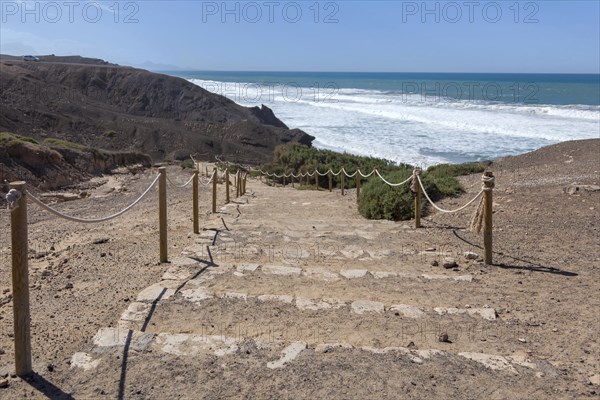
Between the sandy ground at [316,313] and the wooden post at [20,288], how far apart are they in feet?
0.45

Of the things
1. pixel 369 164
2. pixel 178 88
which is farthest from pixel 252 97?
pixel 369 164

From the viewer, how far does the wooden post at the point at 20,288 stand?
369cm

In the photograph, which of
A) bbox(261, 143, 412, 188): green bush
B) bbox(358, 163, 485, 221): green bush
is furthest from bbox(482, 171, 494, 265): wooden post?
bbox(261, 143, 412, 188): green bush

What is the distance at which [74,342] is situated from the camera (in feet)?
13.9

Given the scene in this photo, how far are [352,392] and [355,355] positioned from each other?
0.48 meters

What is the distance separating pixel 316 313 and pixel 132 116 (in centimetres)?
4948

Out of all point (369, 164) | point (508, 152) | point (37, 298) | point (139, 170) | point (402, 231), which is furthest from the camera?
point (508, 152)

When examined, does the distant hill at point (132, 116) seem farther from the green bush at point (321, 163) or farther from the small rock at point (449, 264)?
the small rock at point (449, 264)

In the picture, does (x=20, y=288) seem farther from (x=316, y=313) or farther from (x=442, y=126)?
(x=442, y=126)

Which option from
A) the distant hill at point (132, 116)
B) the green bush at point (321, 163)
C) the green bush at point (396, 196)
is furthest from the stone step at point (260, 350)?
the distant hill at point (132, 116)

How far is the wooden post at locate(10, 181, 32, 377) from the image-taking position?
145 inches

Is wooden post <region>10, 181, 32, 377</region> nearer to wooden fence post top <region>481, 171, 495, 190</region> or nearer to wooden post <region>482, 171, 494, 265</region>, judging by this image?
wooden post <region>482, 171, 494, 265</region>

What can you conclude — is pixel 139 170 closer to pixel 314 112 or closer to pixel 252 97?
pixel 314 112

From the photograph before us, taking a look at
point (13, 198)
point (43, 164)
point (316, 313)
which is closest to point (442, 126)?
point (43, 164)
